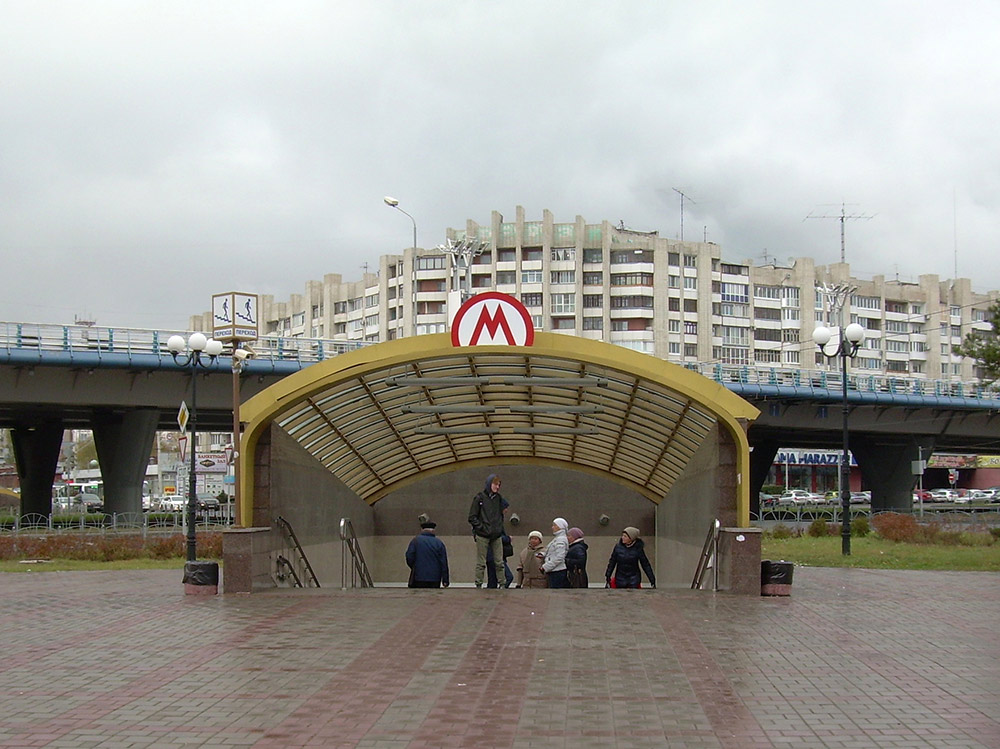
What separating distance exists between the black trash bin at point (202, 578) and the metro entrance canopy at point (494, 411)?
1021 mm

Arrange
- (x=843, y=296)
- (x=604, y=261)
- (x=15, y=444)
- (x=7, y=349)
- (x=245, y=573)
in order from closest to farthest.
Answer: (x=245, y=573) → (x=7, y=349) → (x=15, y=444) → (x=843, y=296) → (x=604, y=261)

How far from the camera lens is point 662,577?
82.8 feet

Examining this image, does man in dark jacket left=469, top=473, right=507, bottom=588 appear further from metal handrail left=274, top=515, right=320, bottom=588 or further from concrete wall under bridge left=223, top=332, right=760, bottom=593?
metal handrail left=274, top=515, right=320, bottom=588

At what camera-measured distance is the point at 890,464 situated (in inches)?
2586

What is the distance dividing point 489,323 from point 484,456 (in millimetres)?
11224

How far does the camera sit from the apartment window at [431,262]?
372 ft

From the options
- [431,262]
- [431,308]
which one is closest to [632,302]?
[431,308]

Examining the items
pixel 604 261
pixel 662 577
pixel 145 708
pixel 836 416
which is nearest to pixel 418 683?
pixel 145 708

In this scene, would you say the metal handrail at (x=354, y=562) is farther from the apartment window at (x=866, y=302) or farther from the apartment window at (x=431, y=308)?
the apartment window at (x=866, y=302)

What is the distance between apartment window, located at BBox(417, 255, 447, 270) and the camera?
11325 centimetres

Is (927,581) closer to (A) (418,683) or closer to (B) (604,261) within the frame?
(A) (418,683)

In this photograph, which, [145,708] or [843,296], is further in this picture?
[843,296]

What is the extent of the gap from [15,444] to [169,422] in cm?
766

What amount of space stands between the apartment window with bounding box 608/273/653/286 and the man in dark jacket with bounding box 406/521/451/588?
9195 cm
